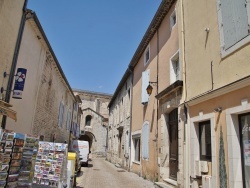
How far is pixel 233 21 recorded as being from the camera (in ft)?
16.9

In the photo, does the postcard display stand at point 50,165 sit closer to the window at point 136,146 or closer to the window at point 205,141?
the window at point 205,141

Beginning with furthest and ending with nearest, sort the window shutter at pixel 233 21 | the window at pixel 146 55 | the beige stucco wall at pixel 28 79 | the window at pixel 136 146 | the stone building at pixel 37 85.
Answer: the window at pixel 136 146
the window at pixel 146 55
the stone building at pixel 37 85
the beige stucco wall at pixel 28 79
the window shutter at pixel 233 21

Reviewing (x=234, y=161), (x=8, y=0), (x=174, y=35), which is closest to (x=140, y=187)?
(x=234, y=161)

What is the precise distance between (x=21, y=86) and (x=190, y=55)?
520 centimetres

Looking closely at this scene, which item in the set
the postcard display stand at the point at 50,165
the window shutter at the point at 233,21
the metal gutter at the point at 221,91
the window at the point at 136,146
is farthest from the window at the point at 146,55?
the postcard display stand at the point at 50,165

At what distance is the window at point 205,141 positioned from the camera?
19.8 feet

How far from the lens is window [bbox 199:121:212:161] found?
6032 millimetres

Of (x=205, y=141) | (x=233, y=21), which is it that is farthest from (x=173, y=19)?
(x=205, y=141)

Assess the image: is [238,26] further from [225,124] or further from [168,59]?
[168,59]

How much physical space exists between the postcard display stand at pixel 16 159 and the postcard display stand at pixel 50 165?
41cm

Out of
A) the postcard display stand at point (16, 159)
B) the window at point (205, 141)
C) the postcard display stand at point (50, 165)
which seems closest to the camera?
the postcard display stand at point (16, 159)

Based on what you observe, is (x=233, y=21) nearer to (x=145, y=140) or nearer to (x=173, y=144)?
(x=173, y=144)

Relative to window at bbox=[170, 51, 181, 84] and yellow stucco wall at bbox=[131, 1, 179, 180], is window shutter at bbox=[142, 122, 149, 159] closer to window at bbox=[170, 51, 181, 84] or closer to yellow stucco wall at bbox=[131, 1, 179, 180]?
yellow stucco wall at bbox=[131, 1, 179, 180]

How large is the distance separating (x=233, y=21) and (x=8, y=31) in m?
5.79
